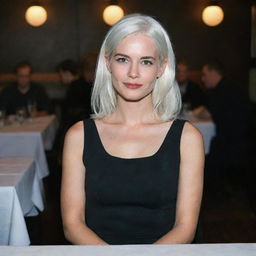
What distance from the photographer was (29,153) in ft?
14.7

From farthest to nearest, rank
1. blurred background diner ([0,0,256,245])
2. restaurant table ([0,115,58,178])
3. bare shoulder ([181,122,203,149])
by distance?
restaurant table ([0,115,58,178]) < blurred background diner ([0,0,256,245]) < bare shoulder ([181,122,203,149])

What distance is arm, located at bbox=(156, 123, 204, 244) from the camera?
5.61ft

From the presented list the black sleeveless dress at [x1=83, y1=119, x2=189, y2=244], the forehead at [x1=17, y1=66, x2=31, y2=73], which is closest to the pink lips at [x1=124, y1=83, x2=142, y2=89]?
the black sleeveless dress at [x1=83, y1=119, x2=189, y2=244]

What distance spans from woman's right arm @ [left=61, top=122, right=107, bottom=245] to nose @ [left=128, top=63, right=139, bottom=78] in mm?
328

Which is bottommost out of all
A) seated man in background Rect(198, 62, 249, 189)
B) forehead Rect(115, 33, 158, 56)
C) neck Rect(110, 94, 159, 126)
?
seated man in background Rect(198, 62, 249, 189)

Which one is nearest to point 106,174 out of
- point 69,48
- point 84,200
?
point 84,200

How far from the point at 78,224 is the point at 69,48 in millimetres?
6666

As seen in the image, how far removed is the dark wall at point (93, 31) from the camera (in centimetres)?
802

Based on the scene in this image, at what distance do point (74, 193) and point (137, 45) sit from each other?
0.58 metres

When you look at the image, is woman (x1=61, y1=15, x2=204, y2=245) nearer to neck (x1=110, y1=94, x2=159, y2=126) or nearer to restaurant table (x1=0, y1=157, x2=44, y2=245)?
neck (x1=110, y1=94, x2=159, y2=126)

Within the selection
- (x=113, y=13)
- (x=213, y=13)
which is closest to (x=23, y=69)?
(x=113, y=13)

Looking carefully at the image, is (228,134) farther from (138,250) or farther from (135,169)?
(138,250)

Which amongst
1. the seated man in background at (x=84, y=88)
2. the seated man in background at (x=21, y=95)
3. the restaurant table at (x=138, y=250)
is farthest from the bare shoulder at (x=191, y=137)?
the seated man in background at (x=21, y=95)

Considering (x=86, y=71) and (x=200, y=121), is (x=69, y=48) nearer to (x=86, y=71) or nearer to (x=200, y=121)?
(x=86, y=71)
